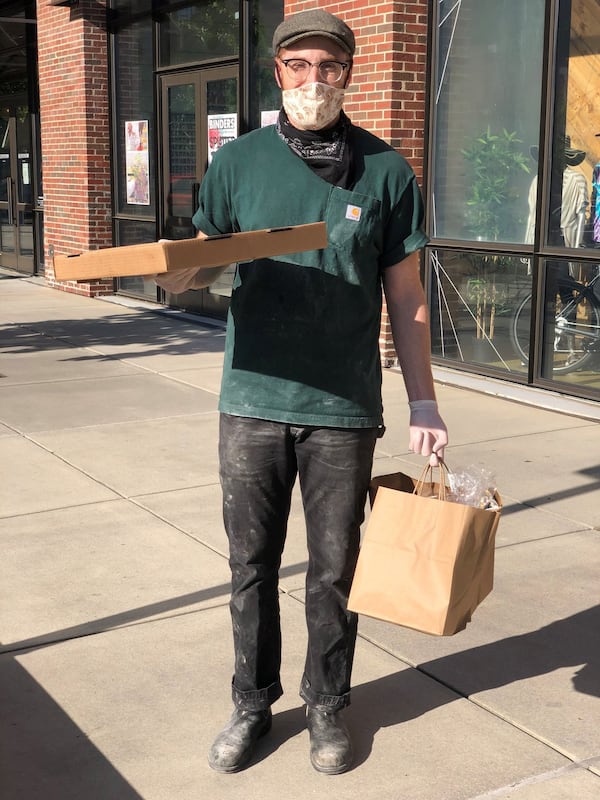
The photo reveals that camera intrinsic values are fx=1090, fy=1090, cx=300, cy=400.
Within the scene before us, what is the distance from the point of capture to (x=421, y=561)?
2.85m

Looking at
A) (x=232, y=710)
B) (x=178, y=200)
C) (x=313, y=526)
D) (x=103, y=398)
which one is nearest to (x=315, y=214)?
(x=313, y=526)

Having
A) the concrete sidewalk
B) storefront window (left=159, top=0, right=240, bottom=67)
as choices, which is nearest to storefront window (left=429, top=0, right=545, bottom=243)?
the concrete sidewalk

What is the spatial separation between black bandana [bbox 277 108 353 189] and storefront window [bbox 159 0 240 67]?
8.94 m

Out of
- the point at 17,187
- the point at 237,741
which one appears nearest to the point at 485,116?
the point at 237,741

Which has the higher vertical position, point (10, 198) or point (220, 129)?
point (220, 129)

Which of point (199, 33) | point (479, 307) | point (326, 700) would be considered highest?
point (199, 33)

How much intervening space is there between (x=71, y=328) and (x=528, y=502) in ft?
22.8

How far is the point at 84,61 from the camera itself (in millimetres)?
13633

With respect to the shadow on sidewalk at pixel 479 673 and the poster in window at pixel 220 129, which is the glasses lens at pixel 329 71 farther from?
the poster in window at pixel 220 129

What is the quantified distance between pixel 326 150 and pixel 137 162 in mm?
11064

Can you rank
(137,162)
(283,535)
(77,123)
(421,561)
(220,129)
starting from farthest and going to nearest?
(77,123), (137,162), (220,129), (283,535), (421,561)

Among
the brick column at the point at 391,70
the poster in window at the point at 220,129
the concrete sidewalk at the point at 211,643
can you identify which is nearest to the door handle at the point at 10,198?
the poster in window at the point at 220,129

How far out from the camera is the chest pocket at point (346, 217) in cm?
296

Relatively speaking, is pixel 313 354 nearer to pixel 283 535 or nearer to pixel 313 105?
pixel 283 535
